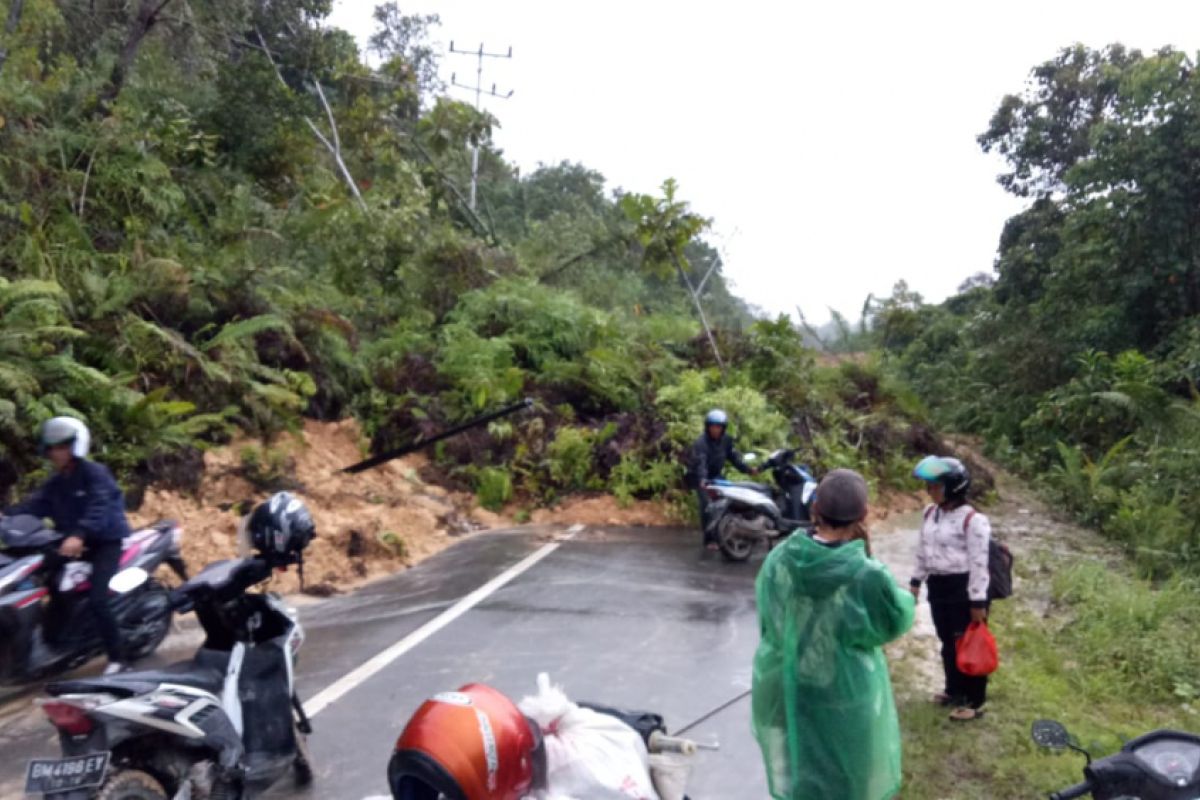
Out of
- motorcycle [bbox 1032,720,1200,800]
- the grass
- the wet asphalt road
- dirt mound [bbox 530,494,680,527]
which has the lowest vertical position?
the grass

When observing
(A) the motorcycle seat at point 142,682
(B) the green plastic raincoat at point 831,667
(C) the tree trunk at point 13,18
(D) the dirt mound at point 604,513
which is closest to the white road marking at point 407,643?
(A) the motorcycle seat at point 142,682

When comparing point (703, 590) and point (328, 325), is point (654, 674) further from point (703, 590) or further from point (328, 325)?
point (328, 325)

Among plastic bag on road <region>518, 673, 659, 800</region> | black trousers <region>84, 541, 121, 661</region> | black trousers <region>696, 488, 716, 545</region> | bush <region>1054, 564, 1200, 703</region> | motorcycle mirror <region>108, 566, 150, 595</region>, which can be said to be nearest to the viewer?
plastic bag on road <region>518, 673, 659, 800</region>

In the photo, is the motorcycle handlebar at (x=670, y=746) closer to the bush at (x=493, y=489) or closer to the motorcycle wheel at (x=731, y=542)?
the motorcycle wheel at (x=731, y=542)

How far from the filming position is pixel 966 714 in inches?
227

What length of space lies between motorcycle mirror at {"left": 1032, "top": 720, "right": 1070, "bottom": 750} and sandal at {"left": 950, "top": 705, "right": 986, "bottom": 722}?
2.88 metres

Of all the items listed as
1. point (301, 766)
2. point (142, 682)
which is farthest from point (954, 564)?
point (142, 682)

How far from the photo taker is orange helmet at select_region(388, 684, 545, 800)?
337 centimetres

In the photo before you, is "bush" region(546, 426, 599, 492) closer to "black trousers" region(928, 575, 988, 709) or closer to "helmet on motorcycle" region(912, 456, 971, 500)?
"black trousers" region(928, 575, 988, 709)

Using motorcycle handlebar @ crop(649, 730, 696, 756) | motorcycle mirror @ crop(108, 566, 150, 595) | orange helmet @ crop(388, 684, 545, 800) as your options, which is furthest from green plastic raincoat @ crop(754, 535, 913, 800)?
motorcycle mirror @ crop(108, 566, 150, 595)

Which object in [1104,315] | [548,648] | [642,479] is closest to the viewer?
[548,648]

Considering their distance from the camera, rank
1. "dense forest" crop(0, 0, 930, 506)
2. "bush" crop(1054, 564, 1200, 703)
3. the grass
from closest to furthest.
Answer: the grass → "bush" crop(1054, 564, 1200, 703) → "dense forest" crop(0, 0, 930, 506)

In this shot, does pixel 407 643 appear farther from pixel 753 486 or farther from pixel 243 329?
pixel 243 329

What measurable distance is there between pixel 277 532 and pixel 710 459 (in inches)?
266
